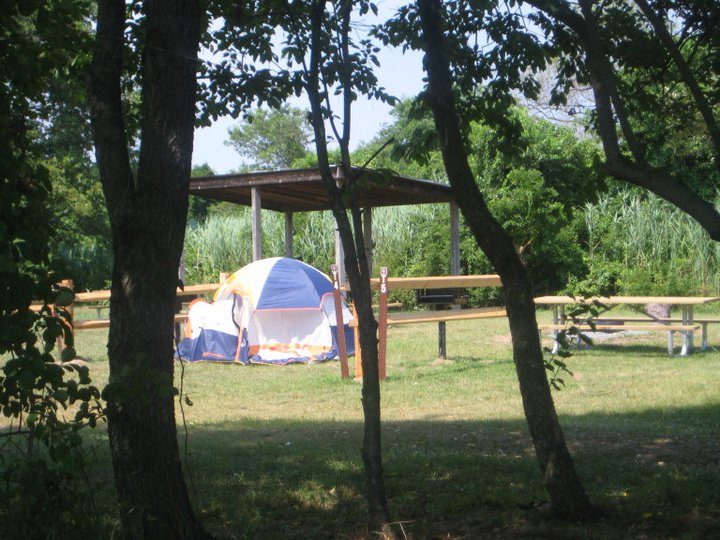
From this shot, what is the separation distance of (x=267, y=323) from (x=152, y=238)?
11.6m

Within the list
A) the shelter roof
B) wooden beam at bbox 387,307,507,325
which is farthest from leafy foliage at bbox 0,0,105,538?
the shelter roof

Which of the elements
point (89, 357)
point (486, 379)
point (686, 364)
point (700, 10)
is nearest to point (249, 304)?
point (89, 357)

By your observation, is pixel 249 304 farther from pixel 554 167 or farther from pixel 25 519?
pixel 25 519

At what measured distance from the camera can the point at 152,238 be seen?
3939 mm

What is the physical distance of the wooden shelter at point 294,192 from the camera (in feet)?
51.3

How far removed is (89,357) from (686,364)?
31.6 ft

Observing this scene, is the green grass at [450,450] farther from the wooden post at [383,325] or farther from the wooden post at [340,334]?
the wooden post at [340,334]

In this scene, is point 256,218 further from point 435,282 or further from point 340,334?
point 435,282

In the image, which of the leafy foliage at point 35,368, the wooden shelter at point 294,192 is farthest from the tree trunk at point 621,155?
the wooden shelter at point 294,192

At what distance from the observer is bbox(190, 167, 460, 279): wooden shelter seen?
15.6 m

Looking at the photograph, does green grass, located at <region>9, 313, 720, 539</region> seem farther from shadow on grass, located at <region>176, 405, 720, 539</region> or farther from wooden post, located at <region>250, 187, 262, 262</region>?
wooden post, located at <region>250, 187, 262, 262</region>

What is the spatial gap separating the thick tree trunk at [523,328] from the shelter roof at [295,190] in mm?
8964

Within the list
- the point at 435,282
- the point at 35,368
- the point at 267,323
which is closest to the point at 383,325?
the point at 435,282

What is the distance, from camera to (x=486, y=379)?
40.2 feet
